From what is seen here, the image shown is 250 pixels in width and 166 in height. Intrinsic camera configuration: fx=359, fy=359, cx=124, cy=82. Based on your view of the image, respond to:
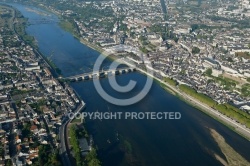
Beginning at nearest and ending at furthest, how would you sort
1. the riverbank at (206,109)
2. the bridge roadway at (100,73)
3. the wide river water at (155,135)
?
1. the wide river water at (155,135)
2. the riverbank at (206,109)
3. the bridge roadway at (100,73)

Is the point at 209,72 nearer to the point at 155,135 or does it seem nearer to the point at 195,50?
the point at 195,50

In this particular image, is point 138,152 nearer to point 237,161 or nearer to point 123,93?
point 237,161

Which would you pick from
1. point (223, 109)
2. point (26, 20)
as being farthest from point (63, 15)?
point (223, 109)

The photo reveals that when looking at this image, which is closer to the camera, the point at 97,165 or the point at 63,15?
the point at 97,165

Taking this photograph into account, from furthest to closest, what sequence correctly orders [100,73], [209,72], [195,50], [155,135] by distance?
[195,50], [209,72], [100,73], [155,135]

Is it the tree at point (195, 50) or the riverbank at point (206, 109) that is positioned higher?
the tree at point (195, 50)

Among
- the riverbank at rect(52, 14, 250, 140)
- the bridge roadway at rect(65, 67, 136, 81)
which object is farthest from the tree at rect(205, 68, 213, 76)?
the bridge roadway at rect(65, 67, 136, 81)

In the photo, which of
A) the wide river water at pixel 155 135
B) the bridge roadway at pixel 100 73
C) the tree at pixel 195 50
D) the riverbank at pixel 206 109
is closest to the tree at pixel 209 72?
the riverbank at pixel 206 109

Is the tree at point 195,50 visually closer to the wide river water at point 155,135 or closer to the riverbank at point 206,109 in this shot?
the riverbank at point 206,109

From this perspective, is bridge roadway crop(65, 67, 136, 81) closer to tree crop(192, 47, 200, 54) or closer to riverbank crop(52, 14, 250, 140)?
riverbank crop(52, 14, 250, 140)

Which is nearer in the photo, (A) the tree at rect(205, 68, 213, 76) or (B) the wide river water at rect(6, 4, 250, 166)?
(B) the wide river water at rect(6, 4, 250, 166)

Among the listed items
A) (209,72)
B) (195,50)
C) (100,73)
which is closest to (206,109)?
(209,72)
